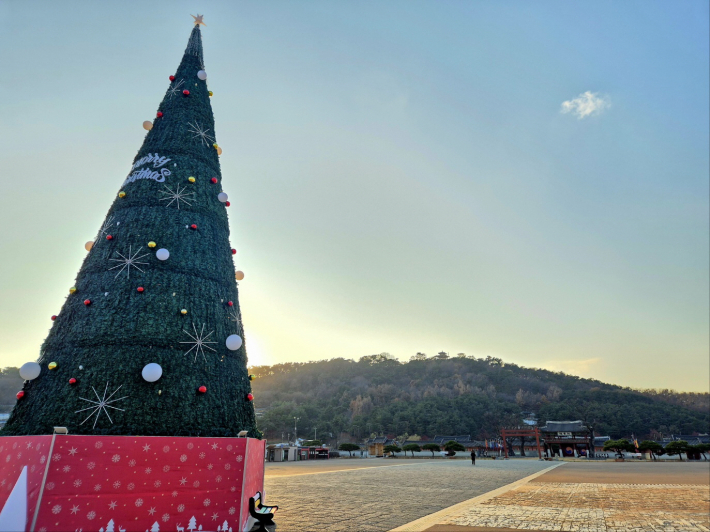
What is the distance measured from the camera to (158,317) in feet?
24.6

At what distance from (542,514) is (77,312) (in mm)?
11257

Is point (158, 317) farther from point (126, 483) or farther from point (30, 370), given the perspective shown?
point (126, 483)

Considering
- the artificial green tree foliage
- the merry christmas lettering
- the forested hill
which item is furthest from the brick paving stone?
the forested hill

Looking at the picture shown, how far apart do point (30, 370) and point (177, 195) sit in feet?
13.7

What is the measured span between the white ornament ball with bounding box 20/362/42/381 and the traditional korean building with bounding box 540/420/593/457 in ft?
200

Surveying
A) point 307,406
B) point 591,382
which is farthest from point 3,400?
point 591,382

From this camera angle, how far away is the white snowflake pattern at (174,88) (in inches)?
398

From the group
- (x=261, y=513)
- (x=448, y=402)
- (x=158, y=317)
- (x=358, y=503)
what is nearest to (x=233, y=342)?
(x=158, y=317)

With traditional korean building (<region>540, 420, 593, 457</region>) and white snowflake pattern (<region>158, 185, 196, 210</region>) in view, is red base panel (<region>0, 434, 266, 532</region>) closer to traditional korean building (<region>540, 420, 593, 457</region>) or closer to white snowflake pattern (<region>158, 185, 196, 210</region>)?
white snowflake pattern (<region>158, 185, 196, 210</region>)

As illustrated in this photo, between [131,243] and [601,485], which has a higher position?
[131,243]

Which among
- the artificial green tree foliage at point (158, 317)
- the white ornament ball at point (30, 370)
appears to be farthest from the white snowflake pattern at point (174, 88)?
the white ornament ball at point (30, 370)

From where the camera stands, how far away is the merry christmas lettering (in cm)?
892

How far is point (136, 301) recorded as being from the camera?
24.8ft

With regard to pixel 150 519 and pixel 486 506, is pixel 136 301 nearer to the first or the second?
pixel 150 519
